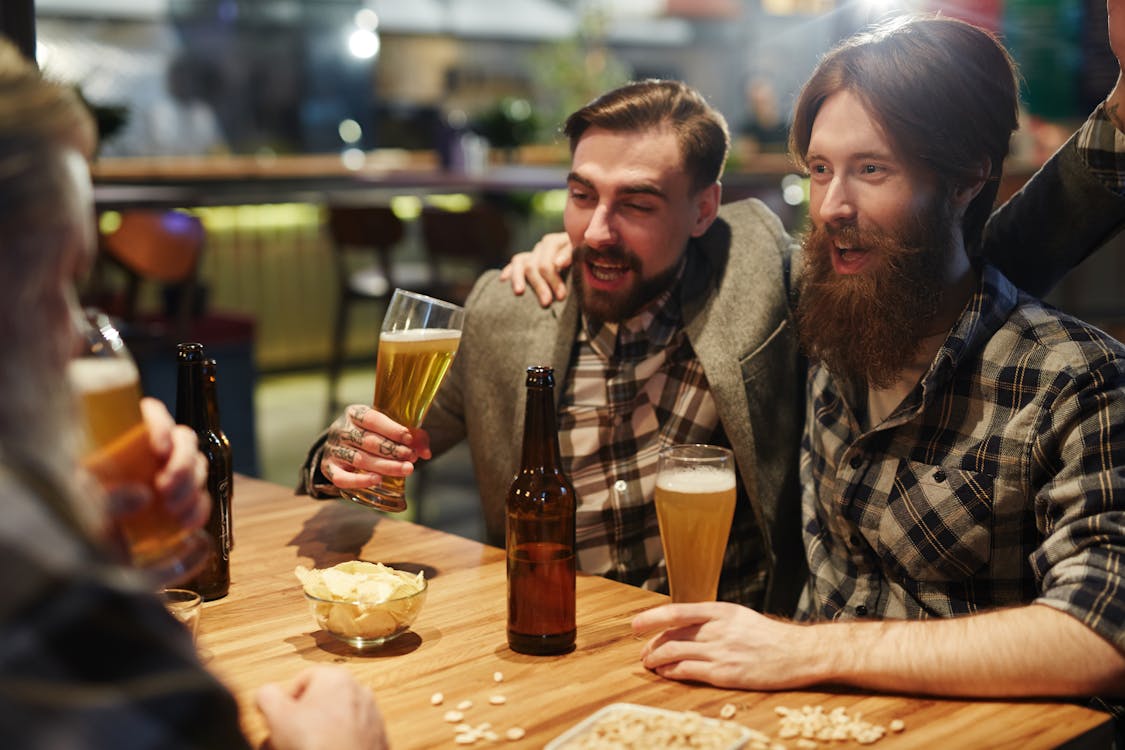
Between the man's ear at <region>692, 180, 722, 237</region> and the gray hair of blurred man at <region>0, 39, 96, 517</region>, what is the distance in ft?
5.02

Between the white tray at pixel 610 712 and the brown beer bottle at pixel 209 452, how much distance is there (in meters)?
0.63

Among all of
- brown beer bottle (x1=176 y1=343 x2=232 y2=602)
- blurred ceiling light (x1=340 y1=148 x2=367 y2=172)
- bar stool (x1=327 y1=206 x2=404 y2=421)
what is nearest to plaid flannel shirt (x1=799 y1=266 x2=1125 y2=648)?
brown beer bottle (x1=176 y1=343 x2=232 y2=602)

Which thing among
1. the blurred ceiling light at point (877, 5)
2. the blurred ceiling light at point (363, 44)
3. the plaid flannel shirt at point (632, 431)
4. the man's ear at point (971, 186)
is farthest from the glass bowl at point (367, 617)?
the blurred ceiling light at point (363, 44)

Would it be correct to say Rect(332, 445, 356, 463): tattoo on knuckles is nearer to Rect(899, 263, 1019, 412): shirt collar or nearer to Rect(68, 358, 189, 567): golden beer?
Rect(68, 358, 189, 567): golden beer

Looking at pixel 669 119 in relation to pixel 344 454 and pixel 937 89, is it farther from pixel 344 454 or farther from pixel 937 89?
pixel 344 454

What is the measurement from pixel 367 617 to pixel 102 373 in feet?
1.72

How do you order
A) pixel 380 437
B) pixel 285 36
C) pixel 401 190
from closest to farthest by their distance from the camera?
pixel 380 437
pixel 401 190
pixel 285 36

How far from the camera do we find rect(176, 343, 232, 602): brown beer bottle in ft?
5.12

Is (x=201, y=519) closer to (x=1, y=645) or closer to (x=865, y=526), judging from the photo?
(x=1, y=645)

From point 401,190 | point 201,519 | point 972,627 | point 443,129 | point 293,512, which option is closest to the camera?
point 201,519

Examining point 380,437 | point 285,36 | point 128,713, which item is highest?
point 285,36

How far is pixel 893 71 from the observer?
174 centimetres

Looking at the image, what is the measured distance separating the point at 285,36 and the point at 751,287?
26.5 ft

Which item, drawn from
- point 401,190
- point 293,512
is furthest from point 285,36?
point 293,512
